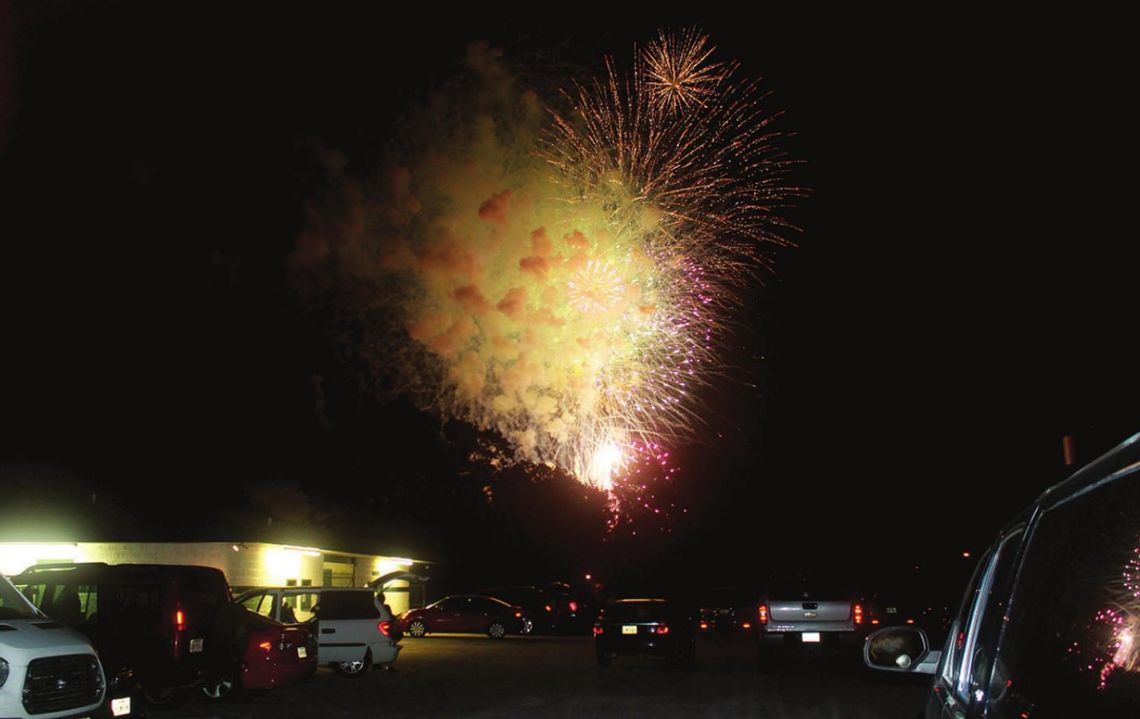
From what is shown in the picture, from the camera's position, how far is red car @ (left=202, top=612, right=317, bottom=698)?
14844 mm

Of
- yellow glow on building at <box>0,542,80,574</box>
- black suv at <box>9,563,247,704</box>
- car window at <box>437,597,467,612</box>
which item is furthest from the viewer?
car window at <box>437,597,467,612</box>

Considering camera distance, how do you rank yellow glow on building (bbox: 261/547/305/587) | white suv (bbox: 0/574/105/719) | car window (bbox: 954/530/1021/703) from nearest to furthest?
1. car window (bbox: 954/530/1021/703)
2. white suv (bbox: 0/574/105/719)
3. yellow glow on building (bbox: 261/547/305/587)

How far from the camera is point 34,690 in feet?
26.9

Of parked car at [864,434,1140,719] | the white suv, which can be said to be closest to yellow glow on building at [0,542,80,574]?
the white suv

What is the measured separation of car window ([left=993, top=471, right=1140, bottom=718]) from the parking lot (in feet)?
37.8

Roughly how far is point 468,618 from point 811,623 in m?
15.2

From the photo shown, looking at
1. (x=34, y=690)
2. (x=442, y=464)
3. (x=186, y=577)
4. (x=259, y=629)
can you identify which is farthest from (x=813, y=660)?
(x=442, y=464)

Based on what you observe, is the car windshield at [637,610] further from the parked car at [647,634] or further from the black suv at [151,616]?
the black suv at [151,616]

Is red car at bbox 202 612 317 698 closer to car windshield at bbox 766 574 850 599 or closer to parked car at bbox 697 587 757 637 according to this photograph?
car windshield at bbox 766 574 850 599

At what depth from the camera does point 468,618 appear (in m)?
33.0

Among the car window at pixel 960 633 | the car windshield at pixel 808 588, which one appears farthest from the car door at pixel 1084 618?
the car windshield at pixel 808 588

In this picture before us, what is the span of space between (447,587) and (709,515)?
14.3m

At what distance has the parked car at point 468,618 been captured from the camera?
108 ft

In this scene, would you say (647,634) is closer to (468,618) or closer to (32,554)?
(468,618)
